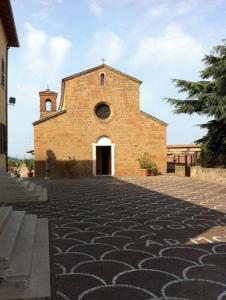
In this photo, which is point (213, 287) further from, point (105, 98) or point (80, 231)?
point (105, 98)

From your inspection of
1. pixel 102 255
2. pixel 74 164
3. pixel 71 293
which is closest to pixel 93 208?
pixel 102 255

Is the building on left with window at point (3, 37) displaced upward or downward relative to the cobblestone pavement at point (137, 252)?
upward

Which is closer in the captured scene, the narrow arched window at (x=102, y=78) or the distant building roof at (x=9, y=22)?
the distant building roof at (x=9, y=22)

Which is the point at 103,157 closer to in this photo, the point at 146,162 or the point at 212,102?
the point at 146,162

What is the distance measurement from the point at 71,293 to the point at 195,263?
1.85 meters

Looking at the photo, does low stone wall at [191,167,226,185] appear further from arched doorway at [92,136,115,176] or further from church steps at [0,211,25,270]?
church steps at [0,211,25,270]

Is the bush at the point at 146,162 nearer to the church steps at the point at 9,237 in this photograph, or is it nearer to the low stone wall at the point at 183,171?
the low stone wall at the point at 183,171

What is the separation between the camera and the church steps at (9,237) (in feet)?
14.3

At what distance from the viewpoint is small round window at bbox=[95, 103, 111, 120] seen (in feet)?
88.2

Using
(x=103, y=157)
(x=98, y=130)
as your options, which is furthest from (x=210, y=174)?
(x=103, y=157)

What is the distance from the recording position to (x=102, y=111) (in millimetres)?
26984

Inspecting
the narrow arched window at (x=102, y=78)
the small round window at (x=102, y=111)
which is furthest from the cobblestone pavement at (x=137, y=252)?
the narrow arched window at (x=102, y=78)

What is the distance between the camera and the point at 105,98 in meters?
26.9

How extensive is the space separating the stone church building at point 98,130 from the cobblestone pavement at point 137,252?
15768mm
